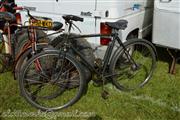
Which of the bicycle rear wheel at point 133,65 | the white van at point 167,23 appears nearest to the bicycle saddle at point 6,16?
the bicycle rear wheel at point 133,65

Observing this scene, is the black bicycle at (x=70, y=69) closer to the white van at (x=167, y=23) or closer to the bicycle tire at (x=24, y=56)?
the bicycle tire at (x=24, y=56)

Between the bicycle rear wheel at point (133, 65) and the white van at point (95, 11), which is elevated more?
the white van at point (95, 11)

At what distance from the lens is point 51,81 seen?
14.1ft

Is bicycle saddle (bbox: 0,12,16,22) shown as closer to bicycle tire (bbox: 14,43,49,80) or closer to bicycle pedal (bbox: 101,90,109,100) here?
bicycle tire (bbox: 14,43,49,80)

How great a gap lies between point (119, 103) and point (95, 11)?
1446 mm

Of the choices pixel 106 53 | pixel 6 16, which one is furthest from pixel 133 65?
pixel 6 16

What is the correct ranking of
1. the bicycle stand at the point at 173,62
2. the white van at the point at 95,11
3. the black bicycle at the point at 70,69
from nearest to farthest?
the black bicycle at the point at 70,69, the white van at the point at 95,11, the bicycle stand at the point at 173,62

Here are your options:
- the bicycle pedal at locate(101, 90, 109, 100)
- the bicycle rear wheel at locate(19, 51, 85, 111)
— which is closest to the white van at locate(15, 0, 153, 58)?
the bicycle pedal at locate(101, 90, 109, 100)

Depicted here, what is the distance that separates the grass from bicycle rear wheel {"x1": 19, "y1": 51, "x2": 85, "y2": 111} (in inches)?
6.5

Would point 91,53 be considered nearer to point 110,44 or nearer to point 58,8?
point 110,44

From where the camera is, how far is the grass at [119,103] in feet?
13.9

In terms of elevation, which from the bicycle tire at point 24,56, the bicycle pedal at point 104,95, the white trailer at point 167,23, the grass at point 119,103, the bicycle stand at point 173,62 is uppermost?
the white trailer at point 167,23

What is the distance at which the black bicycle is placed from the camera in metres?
4.11

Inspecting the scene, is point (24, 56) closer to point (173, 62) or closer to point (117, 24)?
point (117, 24)
